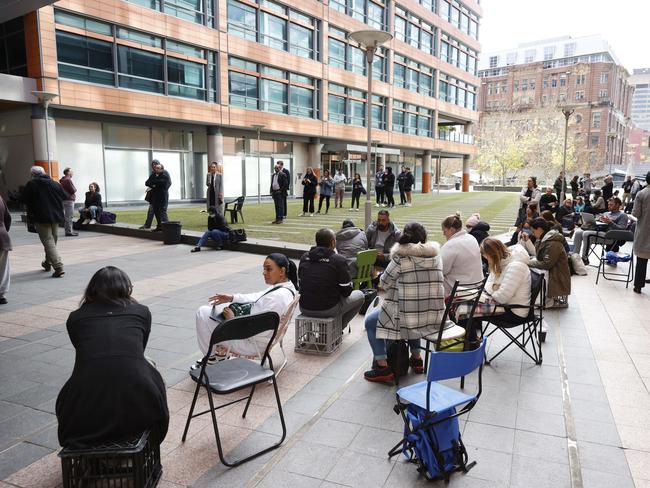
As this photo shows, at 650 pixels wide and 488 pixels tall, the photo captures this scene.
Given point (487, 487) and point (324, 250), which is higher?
point (324, 250)

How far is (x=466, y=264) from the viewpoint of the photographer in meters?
5.83

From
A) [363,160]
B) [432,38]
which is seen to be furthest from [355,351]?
[432,38]

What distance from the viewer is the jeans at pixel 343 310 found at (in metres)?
5.34

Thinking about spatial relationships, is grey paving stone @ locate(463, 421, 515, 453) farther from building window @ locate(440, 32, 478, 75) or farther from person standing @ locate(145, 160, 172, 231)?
building window @ locate(440, 32, 478, 75)

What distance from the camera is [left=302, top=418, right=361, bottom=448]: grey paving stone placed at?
3643 millimetres

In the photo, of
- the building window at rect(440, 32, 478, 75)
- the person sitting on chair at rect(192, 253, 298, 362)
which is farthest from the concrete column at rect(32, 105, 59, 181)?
the building window at rect(440, 32, 478, 75)

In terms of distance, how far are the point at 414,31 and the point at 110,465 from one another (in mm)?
46651

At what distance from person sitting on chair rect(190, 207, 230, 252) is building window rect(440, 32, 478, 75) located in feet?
139

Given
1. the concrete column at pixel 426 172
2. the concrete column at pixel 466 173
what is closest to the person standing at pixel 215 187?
the concrete column at pixel 426 172

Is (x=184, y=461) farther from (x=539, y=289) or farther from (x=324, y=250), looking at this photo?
(x=539, y=289)

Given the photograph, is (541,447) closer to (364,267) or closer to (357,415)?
(357,415)

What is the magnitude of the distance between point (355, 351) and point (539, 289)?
6.75ft

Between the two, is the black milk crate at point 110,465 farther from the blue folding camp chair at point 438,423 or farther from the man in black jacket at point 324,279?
the man in black jacket at point 324,279

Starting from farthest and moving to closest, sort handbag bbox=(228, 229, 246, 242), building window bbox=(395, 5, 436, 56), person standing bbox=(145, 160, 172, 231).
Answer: building window bbox=(395, 5, 436, 56), person standing bbox=(145, 160, 172, 231), handbag bbox=(228, 229, 246, 242)
